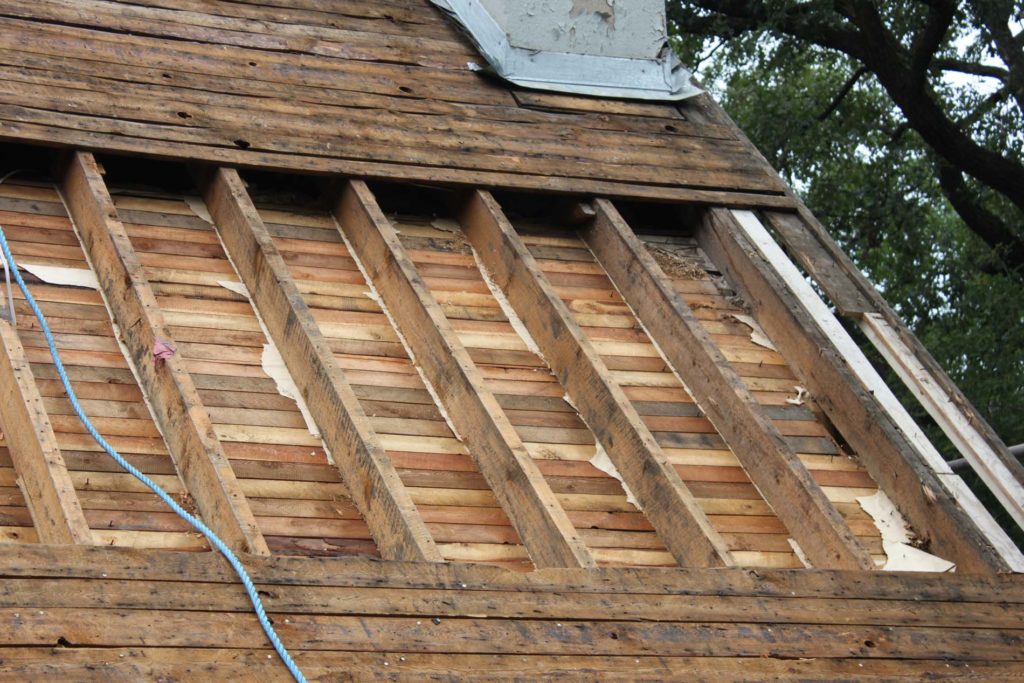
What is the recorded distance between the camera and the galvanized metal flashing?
6.61m

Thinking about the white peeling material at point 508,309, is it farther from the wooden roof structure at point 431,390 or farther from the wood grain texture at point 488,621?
the wood grain texture at point 488,621

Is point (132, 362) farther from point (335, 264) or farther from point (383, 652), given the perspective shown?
point (383, 652)

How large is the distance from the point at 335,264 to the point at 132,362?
39.8 inches

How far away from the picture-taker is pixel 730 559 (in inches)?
164

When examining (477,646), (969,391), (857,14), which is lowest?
(477,646)

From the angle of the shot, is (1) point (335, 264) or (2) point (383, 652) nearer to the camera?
(2) point (383, 652)

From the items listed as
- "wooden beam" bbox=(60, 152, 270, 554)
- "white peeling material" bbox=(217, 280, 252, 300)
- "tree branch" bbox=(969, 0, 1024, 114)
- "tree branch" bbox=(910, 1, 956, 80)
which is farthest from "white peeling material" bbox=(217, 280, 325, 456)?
"tree branch" bbox=(910, 1, 956, 80)

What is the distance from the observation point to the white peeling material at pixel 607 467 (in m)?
4.68

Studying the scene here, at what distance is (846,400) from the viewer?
17.1ft

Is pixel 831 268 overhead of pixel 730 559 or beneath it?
overhead

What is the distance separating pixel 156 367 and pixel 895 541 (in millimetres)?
2301

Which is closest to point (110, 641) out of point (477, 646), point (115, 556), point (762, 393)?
point (115, 556)

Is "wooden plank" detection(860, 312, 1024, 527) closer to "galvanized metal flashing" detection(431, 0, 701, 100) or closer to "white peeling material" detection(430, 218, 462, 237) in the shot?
"white peeling material" detection(430, 218, 462, 237)

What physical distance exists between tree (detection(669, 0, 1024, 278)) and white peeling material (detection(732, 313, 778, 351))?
4133mm
